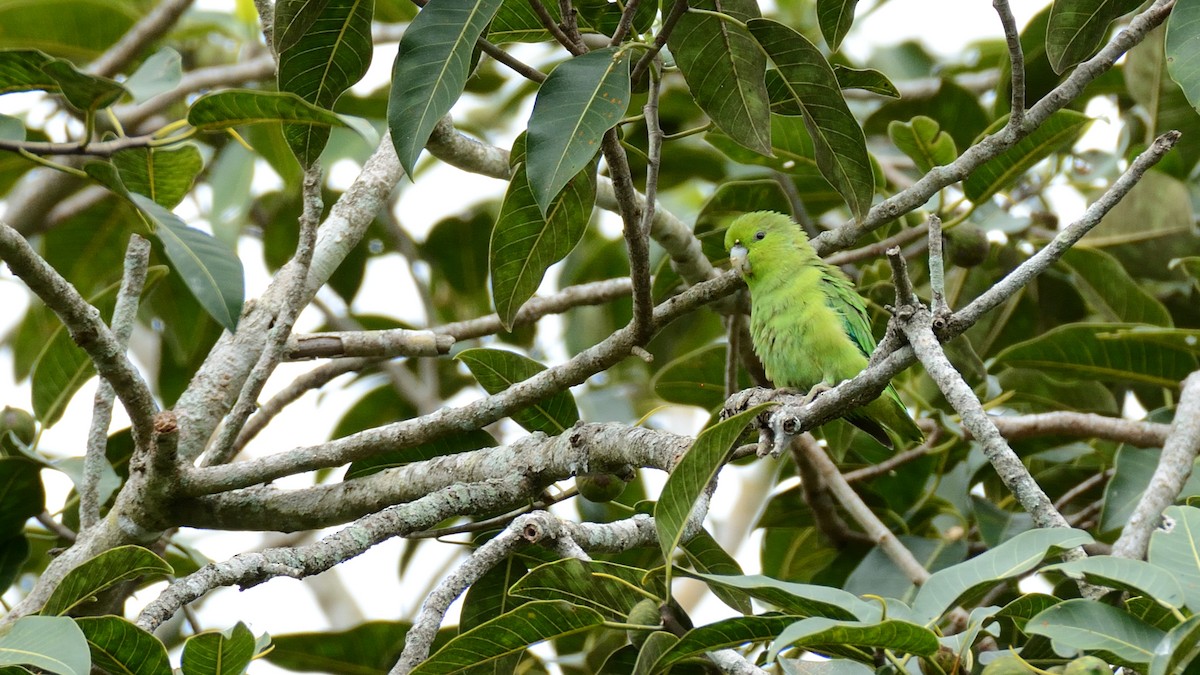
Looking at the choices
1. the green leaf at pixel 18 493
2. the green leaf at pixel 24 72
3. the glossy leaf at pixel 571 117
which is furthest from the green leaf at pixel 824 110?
the green leaf at pixel 18 493

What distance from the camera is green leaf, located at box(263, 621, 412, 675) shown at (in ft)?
10.3

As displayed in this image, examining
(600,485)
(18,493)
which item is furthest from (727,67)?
(18,493)

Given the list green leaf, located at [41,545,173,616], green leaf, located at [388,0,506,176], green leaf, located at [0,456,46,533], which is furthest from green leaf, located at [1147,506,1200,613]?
green leaf, located at [0,456,46,533]

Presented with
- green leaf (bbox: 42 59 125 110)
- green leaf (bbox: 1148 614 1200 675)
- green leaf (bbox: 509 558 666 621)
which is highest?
green leaf (bbox: 42 59 125 110)

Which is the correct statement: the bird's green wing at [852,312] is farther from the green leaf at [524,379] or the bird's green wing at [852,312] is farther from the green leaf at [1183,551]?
the green leaf at [1183,551]

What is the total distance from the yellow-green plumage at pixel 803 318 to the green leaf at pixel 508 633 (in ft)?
5.33

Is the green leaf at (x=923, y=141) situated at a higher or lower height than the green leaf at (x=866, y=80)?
higher

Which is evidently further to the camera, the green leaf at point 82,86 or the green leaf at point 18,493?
the green leaf at point 18,493

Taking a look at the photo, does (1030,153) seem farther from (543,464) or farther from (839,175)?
(543,464)

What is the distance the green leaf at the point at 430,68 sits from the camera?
200cm

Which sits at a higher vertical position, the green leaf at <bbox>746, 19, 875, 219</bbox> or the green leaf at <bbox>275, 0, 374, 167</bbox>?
the green leaf at <bbox>275, 0, 374, 167</bbox>

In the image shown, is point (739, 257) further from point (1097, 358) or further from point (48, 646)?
point (48, 646)

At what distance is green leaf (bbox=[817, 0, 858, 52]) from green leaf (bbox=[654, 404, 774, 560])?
953 millimetres

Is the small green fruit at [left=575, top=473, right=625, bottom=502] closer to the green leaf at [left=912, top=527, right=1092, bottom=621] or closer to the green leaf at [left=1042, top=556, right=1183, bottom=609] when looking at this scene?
the green leaf at [left=912, top=527, right=1092, bottom=621]
